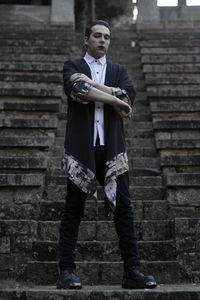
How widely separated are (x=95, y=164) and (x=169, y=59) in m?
6.29

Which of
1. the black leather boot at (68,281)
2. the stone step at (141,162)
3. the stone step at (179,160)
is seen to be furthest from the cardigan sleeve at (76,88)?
the stone step at (141,162)

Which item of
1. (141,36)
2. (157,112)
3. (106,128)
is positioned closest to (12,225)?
(106,128)

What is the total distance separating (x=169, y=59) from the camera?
9672mm

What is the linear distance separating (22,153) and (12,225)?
62.7 inches

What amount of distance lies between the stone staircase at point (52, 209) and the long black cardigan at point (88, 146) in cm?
68

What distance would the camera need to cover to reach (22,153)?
249 inches

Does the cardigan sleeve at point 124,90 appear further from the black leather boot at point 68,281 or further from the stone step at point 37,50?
the stone step at point 37,50

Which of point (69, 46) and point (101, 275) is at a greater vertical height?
point (69, 46)

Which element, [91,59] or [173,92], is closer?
[91,59]

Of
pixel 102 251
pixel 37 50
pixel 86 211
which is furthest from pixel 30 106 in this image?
pixel 37 50

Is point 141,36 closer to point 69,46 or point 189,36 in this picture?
point 189,36

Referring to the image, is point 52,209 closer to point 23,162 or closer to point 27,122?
point 23,162

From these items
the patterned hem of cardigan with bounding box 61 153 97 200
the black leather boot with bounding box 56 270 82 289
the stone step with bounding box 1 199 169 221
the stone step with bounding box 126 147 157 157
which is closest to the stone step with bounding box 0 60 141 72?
the stone step with bounding box 126 147 157 157

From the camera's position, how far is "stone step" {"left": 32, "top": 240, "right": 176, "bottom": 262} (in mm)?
4605
